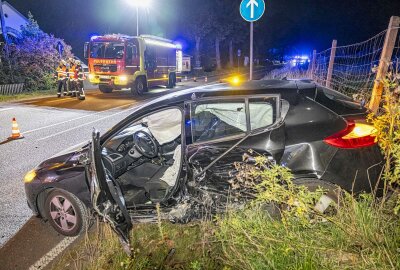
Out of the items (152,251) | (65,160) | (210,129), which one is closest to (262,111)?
(210,129)

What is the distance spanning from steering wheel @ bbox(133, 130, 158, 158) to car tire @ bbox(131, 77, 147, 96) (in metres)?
12.9

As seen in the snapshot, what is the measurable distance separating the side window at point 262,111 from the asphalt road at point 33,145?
240cm

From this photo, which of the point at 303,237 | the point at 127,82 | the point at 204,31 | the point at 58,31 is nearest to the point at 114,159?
the point at 303,237

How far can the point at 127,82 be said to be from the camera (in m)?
16.1

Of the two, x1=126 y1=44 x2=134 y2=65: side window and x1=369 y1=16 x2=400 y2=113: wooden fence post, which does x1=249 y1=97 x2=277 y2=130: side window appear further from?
x1=126 y1=44 x2=134 y2=65: side window

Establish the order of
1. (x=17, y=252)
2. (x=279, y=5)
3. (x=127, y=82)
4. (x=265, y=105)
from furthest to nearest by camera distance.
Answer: (x=279, y=5), (x=127, y=82), (x=17, y=252), (x=265, y=105)

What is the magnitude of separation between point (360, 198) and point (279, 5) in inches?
2312

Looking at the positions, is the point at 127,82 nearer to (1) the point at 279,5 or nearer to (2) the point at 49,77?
(2) the point at 49,77

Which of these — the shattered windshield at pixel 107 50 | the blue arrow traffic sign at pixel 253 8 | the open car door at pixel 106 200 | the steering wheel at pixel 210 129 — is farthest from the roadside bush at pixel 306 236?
the shattered windshield at pixel 107 50

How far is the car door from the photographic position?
299 cm

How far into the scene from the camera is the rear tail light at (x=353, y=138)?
289 centimetres

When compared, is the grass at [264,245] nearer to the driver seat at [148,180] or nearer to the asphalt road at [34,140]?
the driver seat at [148,180]

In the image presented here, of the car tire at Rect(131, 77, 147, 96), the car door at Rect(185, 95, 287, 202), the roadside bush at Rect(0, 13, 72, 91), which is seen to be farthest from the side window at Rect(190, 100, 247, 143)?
the roadside bush at Rect(0, 13, 72, 91)

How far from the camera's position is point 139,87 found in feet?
56.2
